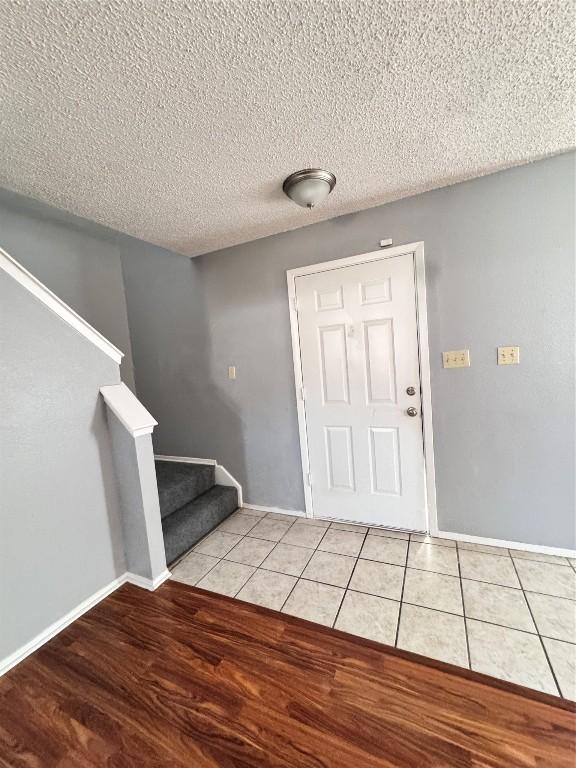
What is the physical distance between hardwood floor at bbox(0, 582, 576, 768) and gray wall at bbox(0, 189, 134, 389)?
2114 mm

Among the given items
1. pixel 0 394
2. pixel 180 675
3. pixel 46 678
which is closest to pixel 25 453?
pixel 0 394

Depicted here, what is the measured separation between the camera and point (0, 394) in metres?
1.34

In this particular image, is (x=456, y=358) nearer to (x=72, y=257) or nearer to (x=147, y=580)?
(x=147, y=580)

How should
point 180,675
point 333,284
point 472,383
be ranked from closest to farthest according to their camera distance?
point 180,675
point 472,383
point 333,284

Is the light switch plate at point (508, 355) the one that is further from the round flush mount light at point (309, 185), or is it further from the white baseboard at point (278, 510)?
the white baseboard at point (278, 510)

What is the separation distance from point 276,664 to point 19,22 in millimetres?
2317

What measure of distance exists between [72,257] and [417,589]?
319cm

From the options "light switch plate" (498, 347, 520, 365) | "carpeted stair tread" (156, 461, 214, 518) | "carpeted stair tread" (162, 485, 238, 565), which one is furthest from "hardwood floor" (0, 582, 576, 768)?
"light switch plate" (498, 347, 520, 365)

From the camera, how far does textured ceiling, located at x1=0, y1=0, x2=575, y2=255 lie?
87 centimetres

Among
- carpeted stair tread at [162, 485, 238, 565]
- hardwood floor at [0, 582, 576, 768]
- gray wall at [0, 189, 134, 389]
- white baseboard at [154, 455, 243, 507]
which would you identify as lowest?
hardwood floor at [0, 582, 576, 768]

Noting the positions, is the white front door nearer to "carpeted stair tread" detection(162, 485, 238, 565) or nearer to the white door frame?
the white door frame

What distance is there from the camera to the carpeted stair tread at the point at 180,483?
2254 millimetres

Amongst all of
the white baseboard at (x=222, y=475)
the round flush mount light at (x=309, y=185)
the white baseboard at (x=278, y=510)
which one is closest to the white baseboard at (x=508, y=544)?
the white baseboard at (x=278, y=510)

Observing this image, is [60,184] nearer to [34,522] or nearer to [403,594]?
[34,522]
